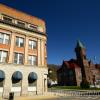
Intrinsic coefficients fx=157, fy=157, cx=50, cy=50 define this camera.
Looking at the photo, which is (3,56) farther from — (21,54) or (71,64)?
(71,64)

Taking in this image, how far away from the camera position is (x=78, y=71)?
7438 cm

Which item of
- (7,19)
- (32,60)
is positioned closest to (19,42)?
(32,60)

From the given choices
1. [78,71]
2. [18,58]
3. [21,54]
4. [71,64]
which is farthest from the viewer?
[71,64]

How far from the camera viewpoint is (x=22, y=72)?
1156 inches

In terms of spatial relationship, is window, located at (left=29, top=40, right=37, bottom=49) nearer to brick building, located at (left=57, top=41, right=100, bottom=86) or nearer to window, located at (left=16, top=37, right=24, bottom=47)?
window, located at (left=16, top=37, right=24, bottom=47)

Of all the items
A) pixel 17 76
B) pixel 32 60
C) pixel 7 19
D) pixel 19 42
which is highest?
pixel 7 19

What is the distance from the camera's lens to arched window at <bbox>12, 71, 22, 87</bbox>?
27948mm

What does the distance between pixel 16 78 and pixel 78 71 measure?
50.5m

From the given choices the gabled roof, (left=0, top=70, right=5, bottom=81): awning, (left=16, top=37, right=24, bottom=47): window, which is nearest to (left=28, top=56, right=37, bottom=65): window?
(left=16, top=37, right=24, bottom=47): window

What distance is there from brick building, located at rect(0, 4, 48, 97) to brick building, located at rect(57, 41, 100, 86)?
4227cm

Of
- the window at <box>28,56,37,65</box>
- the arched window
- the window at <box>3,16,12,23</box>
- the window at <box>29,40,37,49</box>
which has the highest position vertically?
the window at <box>3,16,12,23</box>

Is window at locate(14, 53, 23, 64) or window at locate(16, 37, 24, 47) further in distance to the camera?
window at locate(16, 37, 24, 47)

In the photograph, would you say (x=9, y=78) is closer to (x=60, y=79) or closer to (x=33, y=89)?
(x=33, y=89)

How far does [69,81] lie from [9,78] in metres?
51.2
